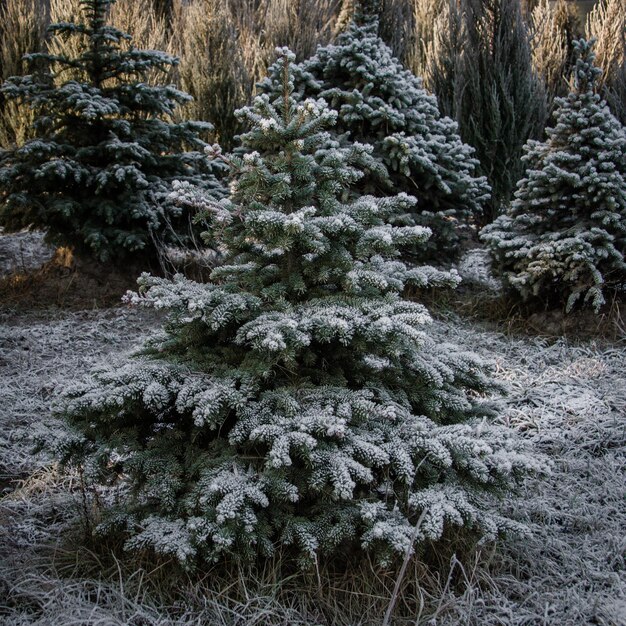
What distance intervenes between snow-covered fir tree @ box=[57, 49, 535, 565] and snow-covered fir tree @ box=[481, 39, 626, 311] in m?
1.74

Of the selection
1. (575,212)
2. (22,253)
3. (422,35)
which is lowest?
(22,253)

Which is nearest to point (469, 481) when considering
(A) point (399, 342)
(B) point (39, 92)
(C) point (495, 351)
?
(A) point (399, 342)

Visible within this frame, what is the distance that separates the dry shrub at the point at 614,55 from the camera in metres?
5.91

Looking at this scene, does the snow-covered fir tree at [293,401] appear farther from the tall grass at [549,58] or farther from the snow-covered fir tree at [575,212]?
the tall grass at [549,58]

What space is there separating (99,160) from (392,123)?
2.10 meters

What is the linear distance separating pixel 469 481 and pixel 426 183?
9.18 ft

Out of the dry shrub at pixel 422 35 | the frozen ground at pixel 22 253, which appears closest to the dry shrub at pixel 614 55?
the dry shrub at pixel 422 35

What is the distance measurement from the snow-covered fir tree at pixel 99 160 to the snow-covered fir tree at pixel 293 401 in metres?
2.16

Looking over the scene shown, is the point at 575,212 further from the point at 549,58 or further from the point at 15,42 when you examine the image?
the point at 15,42

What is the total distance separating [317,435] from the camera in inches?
71.7

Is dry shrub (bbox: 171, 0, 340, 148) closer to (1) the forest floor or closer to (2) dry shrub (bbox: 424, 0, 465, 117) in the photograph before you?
(2) dry shrub (bbox: 424, 0, 465, 117)

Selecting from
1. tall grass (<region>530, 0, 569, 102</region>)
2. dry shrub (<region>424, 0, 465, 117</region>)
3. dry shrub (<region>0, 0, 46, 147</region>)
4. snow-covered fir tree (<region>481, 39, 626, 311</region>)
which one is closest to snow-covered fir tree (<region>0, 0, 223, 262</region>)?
dry shrub (<region>0, 0, 46, 147</region>)

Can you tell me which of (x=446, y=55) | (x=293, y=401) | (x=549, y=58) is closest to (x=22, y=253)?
(x=293, y=401)

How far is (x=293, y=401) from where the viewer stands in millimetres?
1842
